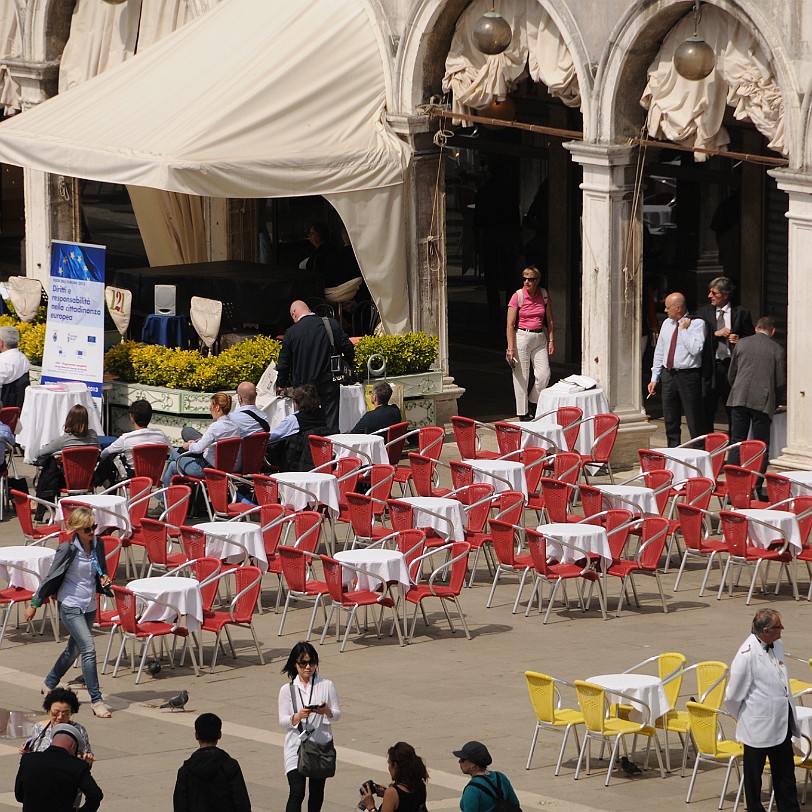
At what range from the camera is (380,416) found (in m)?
16.9

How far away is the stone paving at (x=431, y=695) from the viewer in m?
10.6

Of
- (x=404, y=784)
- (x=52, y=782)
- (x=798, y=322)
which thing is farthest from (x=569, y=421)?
(x=52, y=782)

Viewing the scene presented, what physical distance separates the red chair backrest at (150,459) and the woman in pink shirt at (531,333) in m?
4.50

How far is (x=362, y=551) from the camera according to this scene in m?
13.4

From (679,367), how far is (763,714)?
7713 millimetres

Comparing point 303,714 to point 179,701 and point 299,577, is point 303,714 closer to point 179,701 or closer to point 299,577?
point 179,701

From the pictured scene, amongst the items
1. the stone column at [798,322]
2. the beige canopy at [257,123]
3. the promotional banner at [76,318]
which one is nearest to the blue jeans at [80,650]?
the promotional banner at [76,318]

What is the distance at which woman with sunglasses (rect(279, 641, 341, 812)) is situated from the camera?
9672 mm

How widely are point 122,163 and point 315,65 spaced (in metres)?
2.31

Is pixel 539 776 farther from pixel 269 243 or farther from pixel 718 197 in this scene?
pixel 269 243

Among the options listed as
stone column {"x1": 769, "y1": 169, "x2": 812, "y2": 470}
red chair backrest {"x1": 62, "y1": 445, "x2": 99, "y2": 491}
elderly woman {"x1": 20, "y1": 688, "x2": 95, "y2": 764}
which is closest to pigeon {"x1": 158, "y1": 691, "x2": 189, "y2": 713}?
elderly woman {"x1": 20, "y1": 688, "x2": 95, "y2": 764}

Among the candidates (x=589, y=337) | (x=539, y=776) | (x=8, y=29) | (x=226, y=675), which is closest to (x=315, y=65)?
(x=589, y=337)

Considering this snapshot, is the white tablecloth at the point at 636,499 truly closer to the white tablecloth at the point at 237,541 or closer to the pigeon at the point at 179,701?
the white tablecloth at the point at 237,541

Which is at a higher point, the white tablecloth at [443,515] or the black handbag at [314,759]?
the white tablecloth at [443,515]
